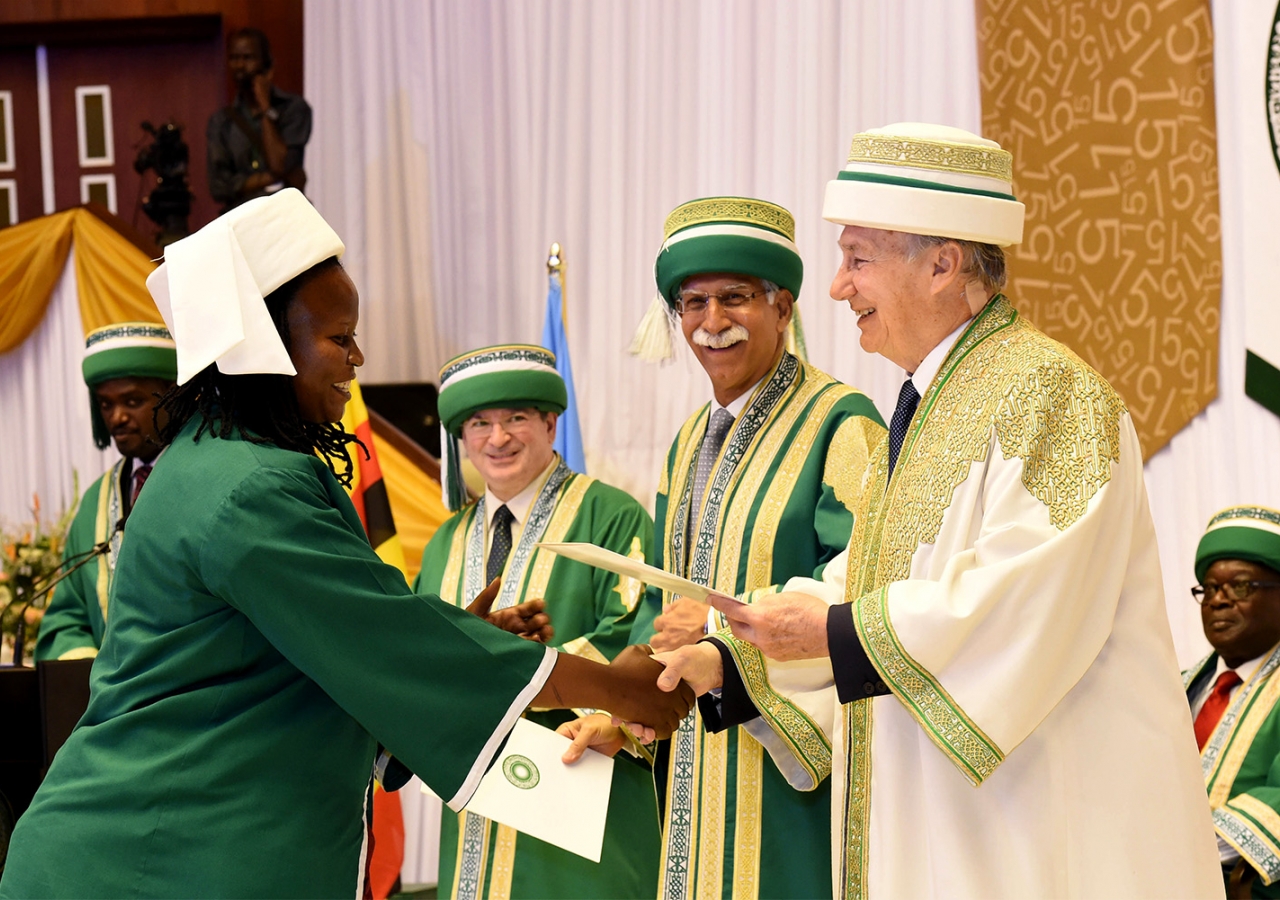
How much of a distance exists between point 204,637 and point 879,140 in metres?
1.39

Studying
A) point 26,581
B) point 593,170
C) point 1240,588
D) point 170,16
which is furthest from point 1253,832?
point 170,16

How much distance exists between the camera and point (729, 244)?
11.0ft

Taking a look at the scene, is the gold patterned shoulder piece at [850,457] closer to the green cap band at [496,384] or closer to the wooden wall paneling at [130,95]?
the green cap band at [496,384]

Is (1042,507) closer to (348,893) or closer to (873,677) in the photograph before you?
(873,677)

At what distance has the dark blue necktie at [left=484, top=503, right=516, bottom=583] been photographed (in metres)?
4.23

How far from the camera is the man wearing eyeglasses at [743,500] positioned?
2.95 m

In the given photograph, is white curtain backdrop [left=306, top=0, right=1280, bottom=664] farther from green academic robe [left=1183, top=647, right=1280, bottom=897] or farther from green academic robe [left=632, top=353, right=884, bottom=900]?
green academic robe [left=632, top=353, right=884, bottom=900]

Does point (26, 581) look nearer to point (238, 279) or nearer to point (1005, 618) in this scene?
point (238, 279)

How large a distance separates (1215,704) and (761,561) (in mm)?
2115

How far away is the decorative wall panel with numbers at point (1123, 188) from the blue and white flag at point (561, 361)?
2.04m

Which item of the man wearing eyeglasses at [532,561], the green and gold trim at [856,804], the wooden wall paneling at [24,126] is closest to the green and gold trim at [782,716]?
the green and gold trim at [856,804]

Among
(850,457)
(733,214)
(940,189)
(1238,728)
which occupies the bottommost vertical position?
(1238,728)

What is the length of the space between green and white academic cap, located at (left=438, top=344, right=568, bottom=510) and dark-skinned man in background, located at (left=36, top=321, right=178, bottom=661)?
3.84 ft

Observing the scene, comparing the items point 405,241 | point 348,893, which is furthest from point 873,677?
point 405,241
